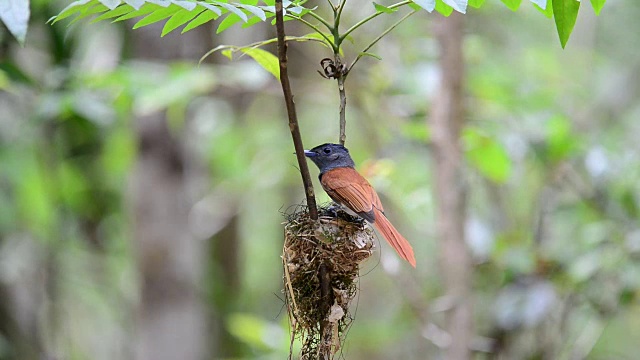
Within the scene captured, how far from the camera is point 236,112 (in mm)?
7359

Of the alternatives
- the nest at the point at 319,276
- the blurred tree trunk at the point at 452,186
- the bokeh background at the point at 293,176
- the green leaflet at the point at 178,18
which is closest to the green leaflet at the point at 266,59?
the green leaflet at the point at 178,18

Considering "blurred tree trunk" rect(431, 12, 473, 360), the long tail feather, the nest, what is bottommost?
the nest

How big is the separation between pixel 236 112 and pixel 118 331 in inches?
135

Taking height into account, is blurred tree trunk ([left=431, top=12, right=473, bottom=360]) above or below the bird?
above

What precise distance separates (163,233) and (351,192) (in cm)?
284

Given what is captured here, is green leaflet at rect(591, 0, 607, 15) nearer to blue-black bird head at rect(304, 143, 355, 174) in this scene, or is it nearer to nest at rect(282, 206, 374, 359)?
nest at rect(282, 206, 374, 359)

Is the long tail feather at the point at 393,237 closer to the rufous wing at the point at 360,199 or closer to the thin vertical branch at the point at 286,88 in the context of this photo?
the rufous wing at the point at 360,199

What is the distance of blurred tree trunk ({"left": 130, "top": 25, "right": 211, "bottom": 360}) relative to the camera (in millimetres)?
4984

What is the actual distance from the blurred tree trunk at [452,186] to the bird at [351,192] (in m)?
1.42

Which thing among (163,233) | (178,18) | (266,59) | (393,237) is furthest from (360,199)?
(163,233)

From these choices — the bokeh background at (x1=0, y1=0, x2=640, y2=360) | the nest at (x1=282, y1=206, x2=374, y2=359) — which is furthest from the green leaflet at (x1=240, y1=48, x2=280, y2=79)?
the bokeh background at (x1=0, y1=0, x2=640, y2=360)

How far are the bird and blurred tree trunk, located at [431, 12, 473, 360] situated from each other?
1.42m

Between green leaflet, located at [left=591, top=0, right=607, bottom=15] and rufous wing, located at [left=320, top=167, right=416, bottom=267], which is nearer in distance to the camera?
green leaflet, located at [left=591, top=0, right=607, bottom=15]

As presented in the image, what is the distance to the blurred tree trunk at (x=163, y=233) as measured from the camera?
498 cm
